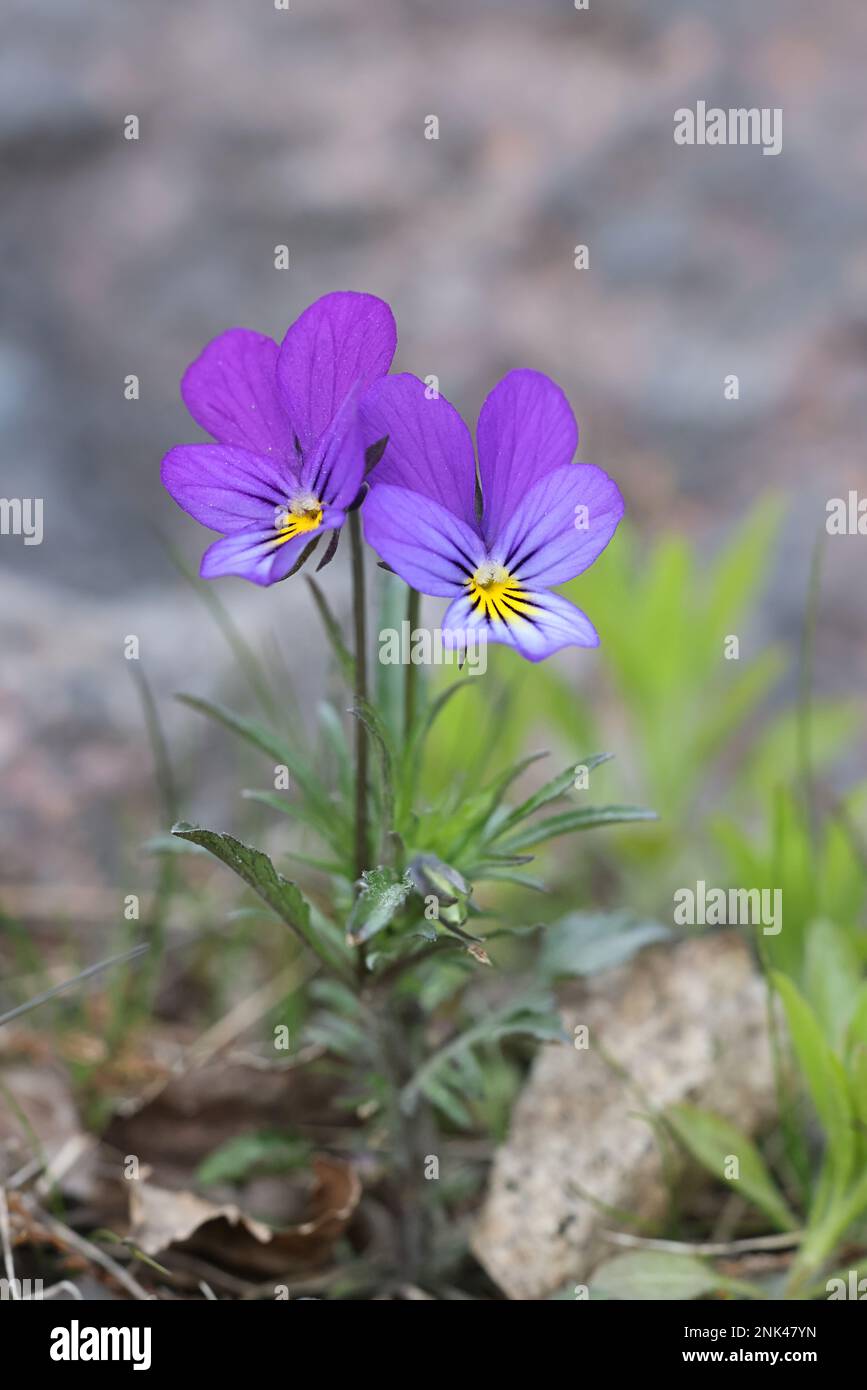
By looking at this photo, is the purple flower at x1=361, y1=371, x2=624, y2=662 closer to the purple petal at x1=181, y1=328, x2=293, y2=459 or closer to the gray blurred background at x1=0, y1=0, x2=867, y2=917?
the purple petal at x1=181, y1=328, x2=293, y2=459

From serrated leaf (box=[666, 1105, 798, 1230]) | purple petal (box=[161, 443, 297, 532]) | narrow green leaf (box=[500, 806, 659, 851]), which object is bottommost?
serrated leaf (box=[666, 1105, 798, 1230])

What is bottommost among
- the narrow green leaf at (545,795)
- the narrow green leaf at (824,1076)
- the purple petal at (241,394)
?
the narrow green leaf at (824,1076)

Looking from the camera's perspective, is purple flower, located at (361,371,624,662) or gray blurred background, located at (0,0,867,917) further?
gray blurred background, located at (0,0,867,917)

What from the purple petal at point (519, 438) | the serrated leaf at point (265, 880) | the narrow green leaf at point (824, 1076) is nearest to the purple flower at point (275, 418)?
the purple petal at point (519, 438)

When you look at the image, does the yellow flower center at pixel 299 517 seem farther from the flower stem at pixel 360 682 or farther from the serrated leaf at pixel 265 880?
the serrated leaf at pixel 265 880

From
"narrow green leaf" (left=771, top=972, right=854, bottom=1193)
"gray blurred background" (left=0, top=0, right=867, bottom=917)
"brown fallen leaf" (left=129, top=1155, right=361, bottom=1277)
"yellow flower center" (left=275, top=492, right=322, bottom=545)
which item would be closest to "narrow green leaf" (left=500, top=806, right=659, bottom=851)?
"narrow green leaf" (left=771, top=972, right=854, bottom=1193)
